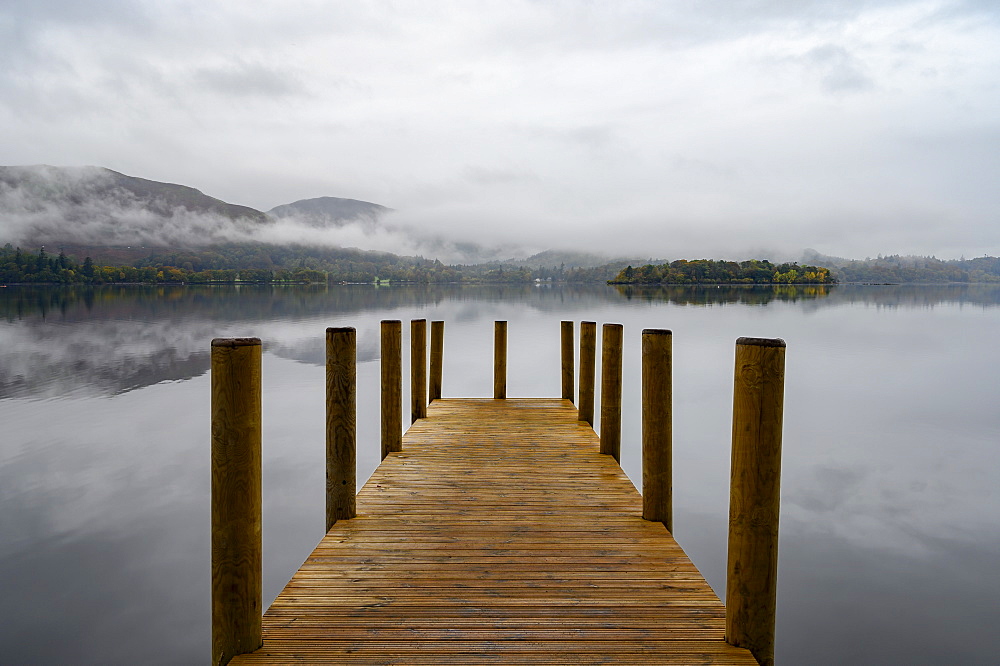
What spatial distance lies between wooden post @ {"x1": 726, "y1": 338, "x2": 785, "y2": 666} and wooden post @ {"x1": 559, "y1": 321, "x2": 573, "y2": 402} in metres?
7.18

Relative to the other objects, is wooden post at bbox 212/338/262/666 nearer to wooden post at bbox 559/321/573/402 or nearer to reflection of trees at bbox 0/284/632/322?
wooden post at bbox 559/321/573/402

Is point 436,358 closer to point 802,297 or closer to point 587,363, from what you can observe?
point 587,363

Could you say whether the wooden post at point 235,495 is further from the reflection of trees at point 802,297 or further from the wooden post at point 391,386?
the reflection of trees at point 802,297

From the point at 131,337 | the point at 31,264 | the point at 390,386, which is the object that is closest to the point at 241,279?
the point at 31,264

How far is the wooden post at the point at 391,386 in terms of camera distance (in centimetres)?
610

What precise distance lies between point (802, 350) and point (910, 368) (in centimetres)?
529

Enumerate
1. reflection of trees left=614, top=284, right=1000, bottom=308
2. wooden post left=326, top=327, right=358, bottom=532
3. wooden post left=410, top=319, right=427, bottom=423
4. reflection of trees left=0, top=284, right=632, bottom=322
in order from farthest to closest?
reflection of trees left=614, top=284, right=1000, bottom=308
reflection of trees left=0, top=284, right=632, bottom=322
wooden post left=410, top=319, right=427, bottom=423
wooden post left=326, top=327, right=358, bottom=532

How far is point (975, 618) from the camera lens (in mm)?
5520

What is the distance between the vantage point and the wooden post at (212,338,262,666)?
245cm

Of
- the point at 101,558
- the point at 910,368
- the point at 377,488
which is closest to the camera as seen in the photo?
the point at 377,488

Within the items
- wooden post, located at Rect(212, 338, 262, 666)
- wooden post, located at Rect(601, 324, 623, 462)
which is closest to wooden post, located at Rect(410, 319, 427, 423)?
wooden post, located at Rect(601, 324, 623, 462)

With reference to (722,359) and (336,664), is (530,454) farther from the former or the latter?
(722,359)

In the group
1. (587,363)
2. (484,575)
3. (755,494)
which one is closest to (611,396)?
(587,363)

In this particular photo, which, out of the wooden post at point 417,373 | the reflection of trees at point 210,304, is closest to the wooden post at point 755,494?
the wooden post at point 417,373
